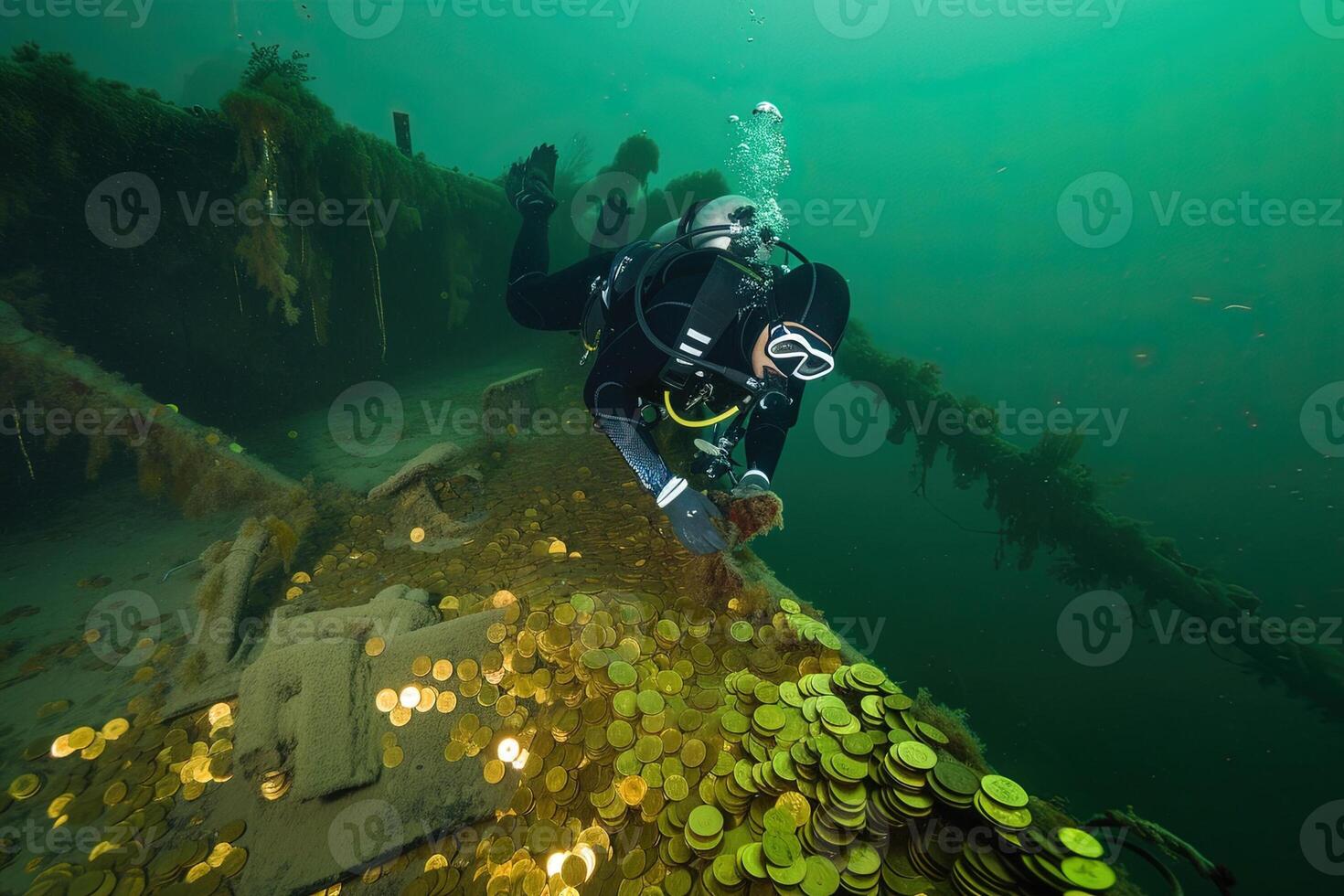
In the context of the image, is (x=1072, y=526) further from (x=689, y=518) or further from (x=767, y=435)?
(x=689, y=518)

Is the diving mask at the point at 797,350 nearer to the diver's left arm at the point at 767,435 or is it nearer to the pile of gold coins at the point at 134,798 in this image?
the diver's left arm at the point at 767,435

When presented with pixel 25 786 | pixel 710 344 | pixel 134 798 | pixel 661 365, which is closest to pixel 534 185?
pixel 661 365

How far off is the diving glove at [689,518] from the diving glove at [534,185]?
4.01m

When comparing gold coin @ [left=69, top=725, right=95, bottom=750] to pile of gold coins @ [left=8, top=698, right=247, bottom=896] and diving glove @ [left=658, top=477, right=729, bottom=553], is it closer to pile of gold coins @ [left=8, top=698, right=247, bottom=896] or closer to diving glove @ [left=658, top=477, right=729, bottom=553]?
pile of gold coins @ [left=8, top=698, right=247, bottom=896]

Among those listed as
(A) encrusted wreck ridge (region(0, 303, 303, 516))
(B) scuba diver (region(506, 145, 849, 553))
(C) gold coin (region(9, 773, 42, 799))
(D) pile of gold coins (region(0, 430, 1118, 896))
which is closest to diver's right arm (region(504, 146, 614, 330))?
(B) scuba diver (region(506, 145, 849, 553))

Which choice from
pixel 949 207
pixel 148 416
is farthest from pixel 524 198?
pixel 949 207

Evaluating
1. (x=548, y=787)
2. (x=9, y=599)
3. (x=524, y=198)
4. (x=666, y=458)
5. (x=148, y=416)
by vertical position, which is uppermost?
(x=524, y=198)

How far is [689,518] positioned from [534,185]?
4.92 meters

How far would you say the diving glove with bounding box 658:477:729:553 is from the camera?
11.7ft

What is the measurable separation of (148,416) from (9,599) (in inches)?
78.5

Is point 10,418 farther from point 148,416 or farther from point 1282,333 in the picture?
point 1282,333

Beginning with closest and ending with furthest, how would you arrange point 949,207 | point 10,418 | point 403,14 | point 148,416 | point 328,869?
point 328,869, point 148,416, point 10,418, point 403,14, point 949,207

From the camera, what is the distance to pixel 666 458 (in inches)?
248

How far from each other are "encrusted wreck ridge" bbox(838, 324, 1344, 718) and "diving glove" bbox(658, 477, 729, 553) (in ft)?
25.5
